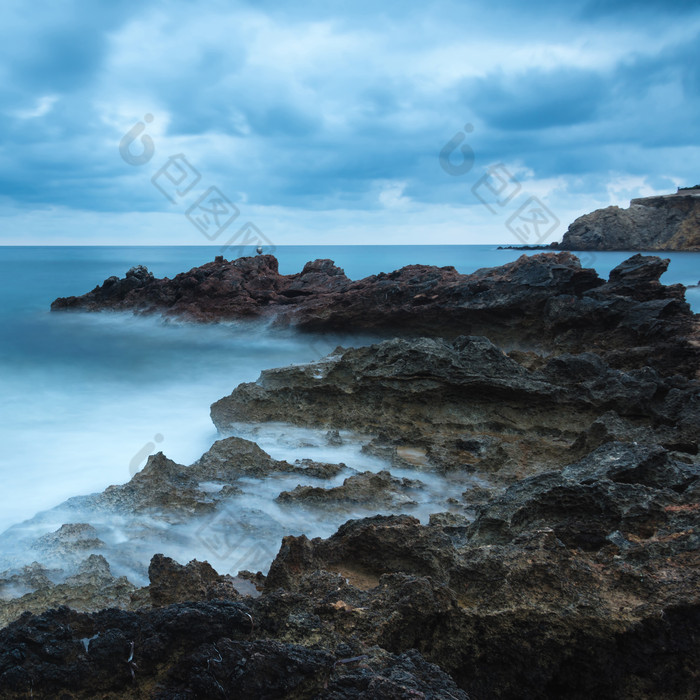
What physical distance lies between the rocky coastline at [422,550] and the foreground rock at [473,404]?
1.1 inches

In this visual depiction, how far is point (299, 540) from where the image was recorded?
3705mm

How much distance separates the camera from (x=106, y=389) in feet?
42.2

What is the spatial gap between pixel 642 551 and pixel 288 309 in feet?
47.2

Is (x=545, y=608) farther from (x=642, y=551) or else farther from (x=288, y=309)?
(x=288, y=309)

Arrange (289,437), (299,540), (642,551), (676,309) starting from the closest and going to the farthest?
(642,551) → (299,540) → (289,437) → (676,309)

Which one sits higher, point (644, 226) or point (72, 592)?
point (644, 226)

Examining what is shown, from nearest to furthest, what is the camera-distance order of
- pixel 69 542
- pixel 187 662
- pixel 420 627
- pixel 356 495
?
pixel 187 662 < pixel 420 627 < pixel 69 542 < pixel 356 495

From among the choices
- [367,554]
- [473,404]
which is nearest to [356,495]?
[367,554]

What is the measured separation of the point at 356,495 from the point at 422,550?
193 cm

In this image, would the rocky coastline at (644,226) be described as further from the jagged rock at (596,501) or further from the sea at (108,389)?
the jagged rock at (596,501)

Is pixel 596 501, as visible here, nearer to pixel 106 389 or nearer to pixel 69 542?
pixel 69 542

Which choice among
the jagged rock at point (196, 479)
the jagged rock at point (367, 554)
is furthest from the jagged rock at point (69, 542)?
the jagged rock at point (367, 554)

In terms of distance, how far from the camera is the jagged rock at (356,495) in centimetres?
553

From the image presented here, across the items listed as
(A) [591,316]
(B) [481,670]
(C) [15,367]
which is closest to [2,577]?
(B) [481,670]
